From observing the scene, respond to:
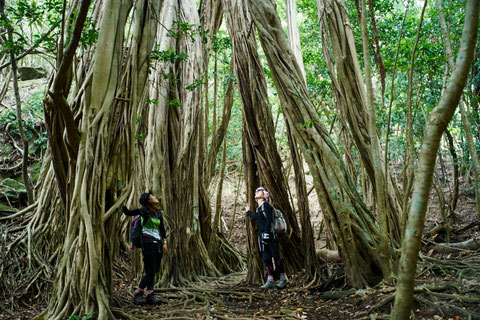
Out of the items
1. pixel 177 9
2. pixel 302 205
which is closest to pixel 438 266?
pixel 302 205

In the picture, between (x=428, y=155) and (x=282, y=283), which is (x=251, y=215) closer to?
(x=282, y=283)

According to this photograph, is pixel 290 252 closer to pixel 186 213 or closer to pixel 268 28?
pixel 186 213

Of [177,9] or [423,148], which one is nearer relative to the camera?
[423,148]

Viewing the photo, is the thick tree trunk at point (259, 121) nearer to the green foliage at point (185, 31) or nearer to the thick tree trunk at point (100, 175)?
the green foliage at point (185, 31)

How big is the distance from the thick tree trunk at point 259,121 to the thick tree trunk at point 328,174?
80cm

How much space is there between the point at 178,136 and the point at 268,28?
2.12 m

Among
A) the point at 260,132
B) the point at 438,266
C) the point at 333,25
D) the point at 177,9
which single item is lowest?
the point at 438,266

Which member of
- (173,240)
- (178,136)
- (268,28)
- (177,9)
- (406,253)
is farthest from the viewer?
(177,9)

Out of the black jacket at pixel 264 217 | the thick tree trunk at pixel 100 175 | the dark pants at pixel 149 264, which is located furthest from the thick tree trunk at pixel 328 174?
the dark pants at pixel 149 264

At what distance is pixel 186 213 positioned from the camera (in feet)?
18.3

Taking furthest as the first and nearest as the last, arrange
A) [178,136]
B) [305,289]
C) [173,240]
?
[178,136]
[173,240]
[305,289]

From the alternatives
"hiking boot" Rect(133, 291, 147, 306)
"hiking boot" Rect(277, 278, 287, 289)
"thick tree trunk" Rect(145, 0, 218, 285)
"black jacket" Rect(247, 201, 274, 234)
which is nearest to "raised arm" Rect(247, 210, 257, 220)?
"black jacket" Rect(247, 201, 274, 234)

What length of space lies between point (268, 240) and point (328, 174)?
1286mm

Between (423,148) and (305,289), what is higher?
(423,148)
